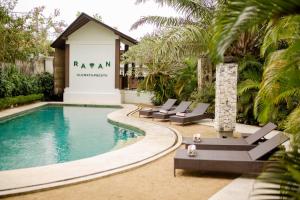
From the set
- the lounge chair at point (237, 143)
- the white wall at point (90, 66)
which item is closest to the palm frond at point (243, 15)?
the lounge chair at point (237, 143)

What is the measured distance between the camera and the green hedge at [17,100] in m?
18.7

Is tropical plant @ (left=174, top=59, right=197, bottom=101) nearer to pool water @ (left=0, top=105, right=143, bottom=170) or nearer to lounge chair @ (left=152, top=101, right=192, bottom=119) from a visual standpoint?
lounge chair @ (left=152, top=101, right=192, bottom=119)

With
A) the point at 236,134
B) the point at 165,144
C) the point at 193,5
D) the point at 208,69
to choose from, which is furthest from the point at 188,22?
the point at 165,144

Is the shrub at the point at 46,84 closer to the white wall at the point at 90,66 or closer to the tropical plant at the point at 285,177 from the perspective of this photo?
the white wall at the point at 90,66

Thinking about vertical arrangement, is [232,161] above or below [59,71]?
below

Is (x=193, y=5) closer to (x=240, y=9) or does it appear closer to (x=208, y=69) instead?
(x=208, y=69)

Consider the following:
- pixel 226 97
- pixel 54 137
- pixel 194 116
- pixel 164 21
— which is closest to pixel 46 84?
pixel 164 21

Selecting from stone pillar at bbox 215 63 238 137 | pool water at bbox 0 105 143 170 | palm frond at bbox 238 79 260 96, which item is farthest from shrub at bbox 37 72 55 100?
stone pillar at bbox 215 63 238 137

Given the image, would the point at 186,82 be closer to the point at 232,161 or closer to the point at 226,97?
the point at 226,97

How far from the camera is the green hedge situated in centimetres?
1869

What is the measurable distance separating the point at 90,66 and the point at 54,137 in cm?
1334

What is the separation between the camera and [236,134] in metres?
11.7

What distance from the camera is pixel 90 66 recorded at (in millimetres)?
25672

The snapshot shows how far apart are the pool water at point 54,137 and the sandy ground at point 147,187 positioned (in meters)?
3.19
